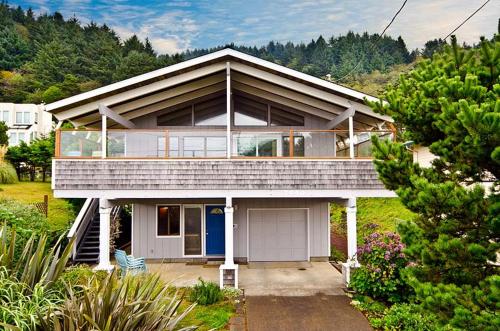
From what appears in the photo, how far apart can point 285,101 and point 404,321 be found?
721 centimetres

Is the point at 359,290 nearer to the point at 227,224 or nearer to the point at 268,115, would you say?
the point at 227,224

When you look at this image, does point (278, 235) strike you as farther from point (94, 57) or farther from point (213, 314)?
point (94, 57)

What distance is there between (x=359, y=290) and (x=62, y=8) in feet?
347

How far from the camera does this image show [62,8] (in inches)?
3538

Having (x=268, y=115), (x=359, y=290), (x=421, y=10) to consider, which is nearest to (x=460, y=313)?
(x=359, y=290)

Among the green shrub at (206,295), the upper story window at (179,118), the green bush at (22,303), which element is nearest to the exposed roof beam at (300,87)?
the upper story window at (179,118)

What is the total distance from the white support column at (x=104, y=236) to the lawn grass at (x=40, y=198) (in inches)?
223

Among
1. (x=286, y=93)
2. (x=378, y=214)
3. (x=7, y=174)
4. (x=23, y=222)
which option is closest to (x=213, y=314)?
(x=23, y=222)

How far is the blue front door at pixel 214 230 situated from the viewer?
12539 mm

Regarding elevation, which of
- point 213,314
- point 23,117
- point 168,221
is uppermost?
point 23,117

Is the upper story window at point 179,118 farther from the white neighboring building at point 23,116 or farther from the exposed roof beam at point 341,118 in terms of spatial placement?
the white neighboring building at point 23,116

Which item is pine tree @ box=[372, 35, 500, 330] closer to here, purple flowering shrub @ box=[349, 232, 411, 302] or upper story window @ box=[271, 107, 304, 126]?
purple flowering shrub @ box=[349, 232, 411, 302]

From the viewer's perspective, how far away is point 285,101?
1144 cm

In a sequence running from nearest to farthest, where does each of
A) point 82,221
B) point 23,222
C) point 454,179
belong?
point 454,179
point 23,222
point 82,221
